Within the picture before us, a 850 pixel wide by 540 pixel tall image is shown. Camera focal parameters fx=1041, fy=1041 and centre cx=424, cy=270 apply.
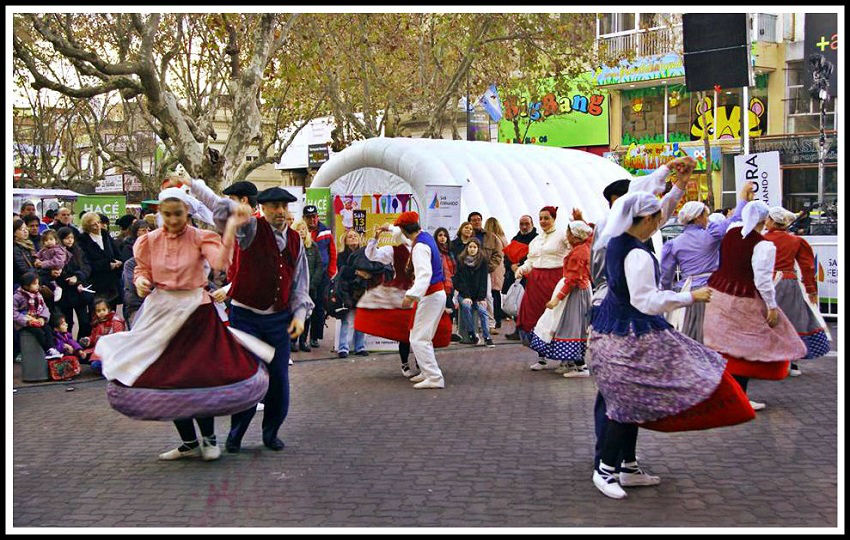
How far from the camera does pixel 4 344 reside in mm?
6137

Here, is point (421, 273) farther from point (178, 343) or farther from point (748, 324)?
point (178, 343)

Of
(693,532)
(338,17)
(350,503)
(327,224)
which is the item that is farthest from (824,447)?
(338,17)

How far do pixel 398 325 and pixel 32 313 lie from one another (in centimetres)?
386

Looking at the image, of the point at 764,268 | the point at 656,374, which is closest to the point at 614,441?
the point at 656,374

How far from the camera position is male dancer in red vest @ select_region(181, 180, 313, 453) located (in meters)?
6.99

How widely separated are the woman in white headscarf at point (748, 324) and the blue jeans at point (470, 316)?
530 cm

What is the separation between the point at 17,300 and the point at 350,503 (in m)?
6.38

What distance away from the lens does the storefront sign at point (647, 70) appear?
33.0 meters

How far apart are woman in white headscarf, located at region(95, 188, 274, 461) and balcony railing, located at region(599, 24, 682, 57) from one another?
2731 centimetres

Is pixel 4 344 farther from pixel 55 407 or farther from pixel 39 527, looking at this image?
pixel 55 407

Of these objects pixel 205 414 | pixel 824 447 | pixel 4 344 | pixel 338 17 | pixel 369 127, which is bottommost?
pixel 824 447

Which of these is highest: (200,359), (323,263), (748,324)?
(323,263)

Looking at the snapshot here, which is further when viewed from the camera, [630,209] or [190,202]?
[190,202]

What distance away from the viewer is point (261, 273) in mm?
7031
